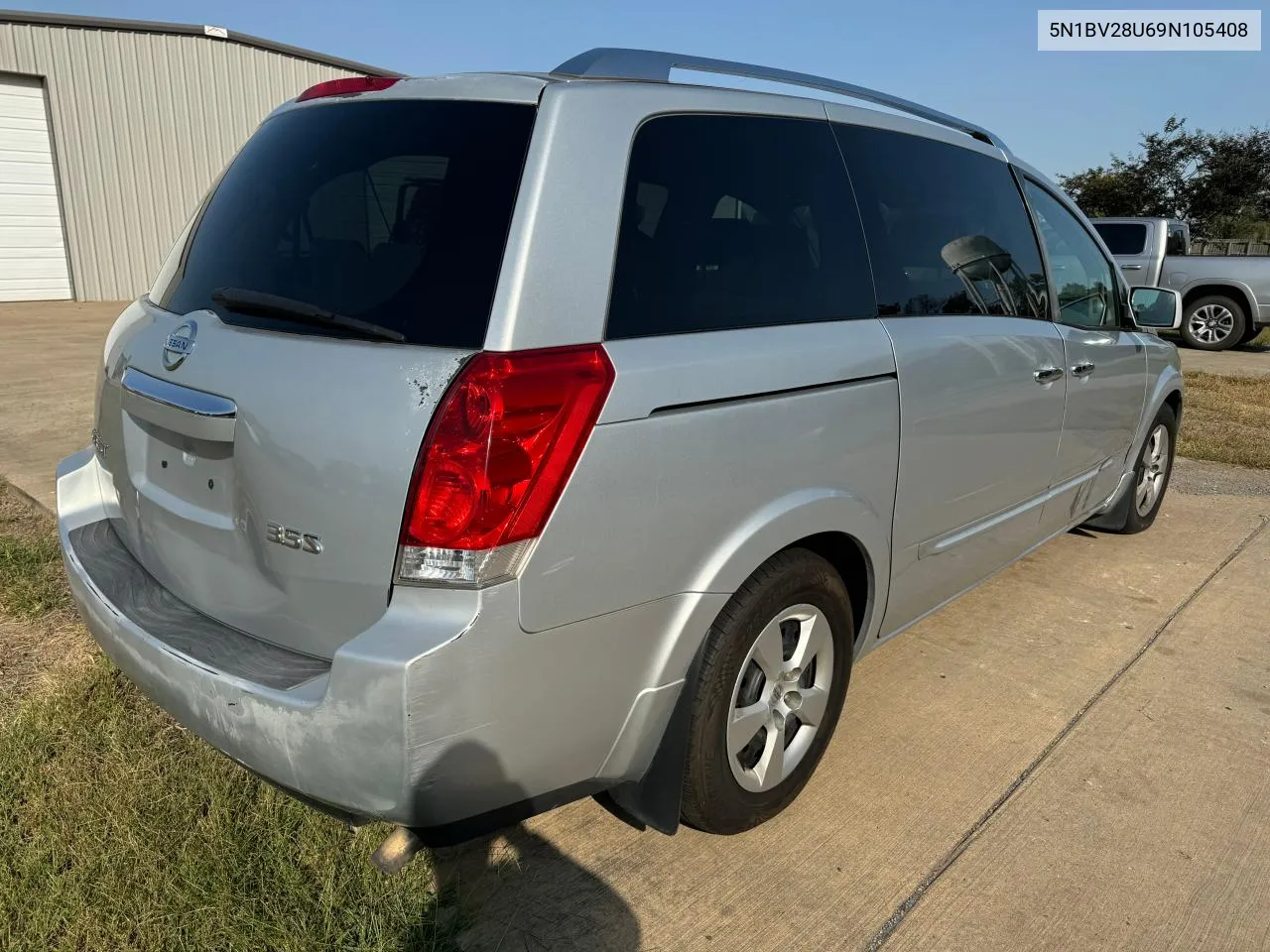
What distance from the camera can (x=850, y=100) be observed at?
2.73 metres

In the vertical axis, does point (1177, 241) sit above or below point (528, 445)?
above

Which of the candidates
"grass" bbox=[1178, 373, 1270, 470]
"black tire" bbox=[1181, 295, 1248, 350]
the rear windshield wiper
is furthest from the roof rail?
"black tire" bbox=[1181, 295, 1248, 350]

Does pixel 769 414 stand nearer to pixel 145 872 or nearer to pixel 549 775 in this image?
pixel 549 775

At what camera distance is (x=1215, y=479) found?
630cm

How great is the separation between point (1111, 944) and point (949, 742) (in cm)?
83

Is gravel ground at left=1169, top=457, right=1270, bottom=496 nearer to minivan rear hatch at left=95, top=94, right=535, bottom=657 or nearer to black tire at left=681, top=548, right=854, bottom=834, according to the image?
black tire at left=681, top=548, right=854, bottom=834

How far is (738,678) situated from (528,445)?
2.77 feet

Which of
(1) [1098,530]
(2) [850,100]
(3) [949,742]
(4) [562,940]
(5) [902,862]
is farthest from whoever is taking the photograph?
(1) [1098,530]

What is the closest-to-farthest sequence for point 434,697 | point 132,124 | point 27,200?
point 434,697, point 27,200, point 132,124

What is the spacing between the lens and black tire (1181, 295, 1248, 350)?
1341 cm

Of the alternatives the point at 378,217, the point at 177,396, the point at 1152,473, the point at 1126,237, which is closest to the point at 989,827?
the point at 378,217

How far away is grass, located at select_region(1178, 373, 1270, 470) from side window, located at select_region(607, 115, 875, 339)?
5.63m

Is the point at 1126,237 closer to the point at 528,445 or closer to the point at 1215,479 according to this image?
the point at 1215,479

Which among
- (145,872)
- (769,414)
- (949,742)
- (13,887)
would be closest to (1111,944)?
(949,742)
